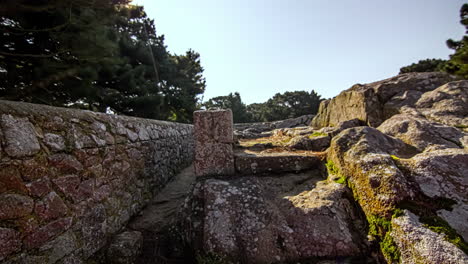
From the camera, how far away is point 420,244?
1.41 metres

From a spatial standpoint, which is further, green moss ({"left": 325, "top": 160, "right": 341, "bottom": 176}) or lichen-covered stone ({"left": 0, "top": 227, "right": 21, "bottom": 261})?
green moss ({"left": 325, "top": 160, "right": 341, "bottom": 176})

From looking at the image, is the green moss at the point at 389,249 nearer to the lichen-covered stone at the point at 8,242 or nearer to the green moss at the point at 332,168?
the green moss at the point at 332,168

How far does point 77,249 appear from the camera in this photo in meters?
1.87

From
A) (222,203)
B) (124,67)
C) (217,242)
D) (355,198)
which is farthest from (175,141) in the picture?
(124,67)

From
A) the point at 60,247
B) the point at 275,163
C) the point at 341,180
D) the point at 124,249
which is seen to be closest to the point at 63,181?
the point at 60,247

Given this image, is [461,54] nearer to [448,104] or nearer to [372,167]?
[448,104]

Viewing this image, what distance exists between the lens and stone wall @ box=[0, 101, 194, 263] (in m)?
1.36

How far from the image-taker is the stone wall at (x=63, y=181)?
1.36m

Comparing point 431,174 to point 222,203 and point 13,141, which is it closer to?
point 222,203

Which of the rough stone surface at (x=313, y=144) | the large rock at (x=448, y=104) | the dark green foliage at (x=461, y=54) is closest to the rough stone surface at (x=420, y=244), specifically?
the rough stone surface at (x=313, y=144)

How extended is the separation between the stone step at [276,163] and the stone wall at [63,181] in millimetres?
1600

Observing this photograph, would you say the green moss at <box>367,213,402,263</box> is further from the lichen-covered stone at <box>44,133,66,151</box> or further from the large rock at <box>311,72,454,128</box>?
the lichen-covered stone at <box>44,133,66,151</box>

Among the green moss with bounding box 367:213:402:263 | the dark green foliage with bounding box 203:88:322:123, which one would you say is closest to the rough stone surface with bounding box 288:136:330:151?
the green moss with bounding box 367:213:402:263

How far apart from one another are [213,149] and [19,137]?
1890mm
